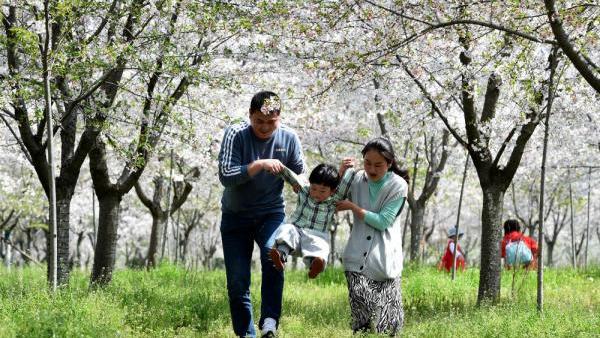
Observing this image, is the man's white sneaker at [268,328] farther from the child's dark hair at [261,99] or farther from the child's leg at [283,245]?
the child's dark hair at [261,99]

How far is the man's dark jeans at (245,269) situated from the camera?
5391 millimetres

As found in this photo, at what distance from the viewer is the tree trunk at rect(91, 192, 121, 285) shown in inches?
377

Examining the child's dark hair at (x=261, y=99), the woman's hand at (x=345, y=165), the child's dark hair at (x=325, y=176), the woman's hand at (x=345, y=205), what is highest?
the child's dark hair at (x=261, y=99)

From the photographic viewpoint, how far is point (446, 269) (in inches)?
502

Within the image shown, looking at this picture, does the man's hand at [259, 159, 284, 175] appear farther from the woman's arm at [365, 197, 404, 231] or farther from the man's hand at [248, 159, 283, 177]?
the woman's arm at [365, 197, 404, 231]

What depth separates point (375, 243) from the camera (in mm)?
5426

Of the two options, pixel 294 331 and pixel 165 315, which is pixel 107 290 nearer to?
pixel 165 315

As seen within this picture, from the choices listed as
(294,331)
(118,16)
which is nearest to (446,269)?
(294,331)

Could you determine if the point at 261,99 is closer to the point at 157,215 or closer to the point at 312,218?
the point at 312,218

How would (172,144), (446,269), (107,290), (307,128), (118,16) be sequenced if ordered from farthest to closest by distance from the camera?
(307,128), (446,269), (172,144), (107,290), (118,16)

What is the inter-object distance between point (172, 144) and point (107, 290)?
8.80 feet

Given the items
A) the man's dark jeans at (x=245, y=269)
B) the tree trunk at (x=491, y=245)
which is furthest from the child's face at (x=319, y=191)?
the tree trunk at (x=491, y=245)

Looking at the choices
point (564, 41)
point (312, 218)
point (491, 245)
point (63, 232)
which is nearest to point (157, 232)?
point (63, 232)

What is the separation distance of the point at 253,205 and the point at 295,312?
2621mm
